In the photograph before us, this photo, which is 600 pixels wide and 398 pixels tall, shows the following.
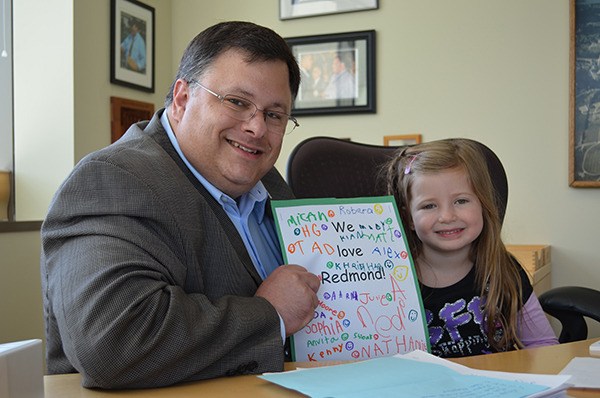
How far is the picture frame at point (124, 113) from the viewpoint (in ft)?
10.7

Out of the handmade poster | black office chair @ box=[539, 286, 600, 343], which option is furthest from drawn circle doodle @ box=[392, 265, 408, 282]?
black office chair @ box=[539, 286, 600, 343]

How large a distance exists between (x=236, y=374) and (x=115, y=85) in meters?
2.55

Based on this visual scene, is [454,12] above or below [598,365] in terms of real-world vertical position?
above

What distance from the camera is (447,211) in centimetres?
160

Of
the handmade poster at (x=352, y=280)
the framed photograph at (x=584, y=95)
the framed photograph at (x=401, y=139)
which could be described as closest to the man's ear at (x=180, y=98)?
the handmade poster at (x=352, y=280)

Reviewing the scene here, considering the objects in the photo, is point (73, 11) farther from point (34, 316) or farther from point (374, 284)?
point (374, 284)

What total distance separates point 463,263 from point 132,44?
238cm

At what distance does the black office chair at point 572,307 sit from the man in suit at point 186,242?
32.9 inches

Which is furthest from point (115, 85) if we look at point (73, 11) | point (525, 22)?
point (525, 22)

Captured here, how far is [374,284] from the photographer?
130cm

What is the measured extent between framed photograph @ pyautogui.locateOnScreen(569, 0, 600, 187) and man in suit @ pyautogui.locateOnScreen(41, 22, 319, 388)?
1956 millimetres

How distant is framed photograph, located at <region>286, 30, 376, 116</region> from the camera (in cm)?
→ 340

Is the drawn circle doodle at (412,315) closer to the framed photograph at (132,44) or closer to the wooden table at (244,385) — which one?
the wooden table at (244,385)

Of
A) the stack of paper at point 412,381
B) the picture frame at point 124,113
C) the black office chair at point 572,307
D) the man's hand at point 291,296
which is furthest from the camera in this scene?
the picture frame at point 124,113
